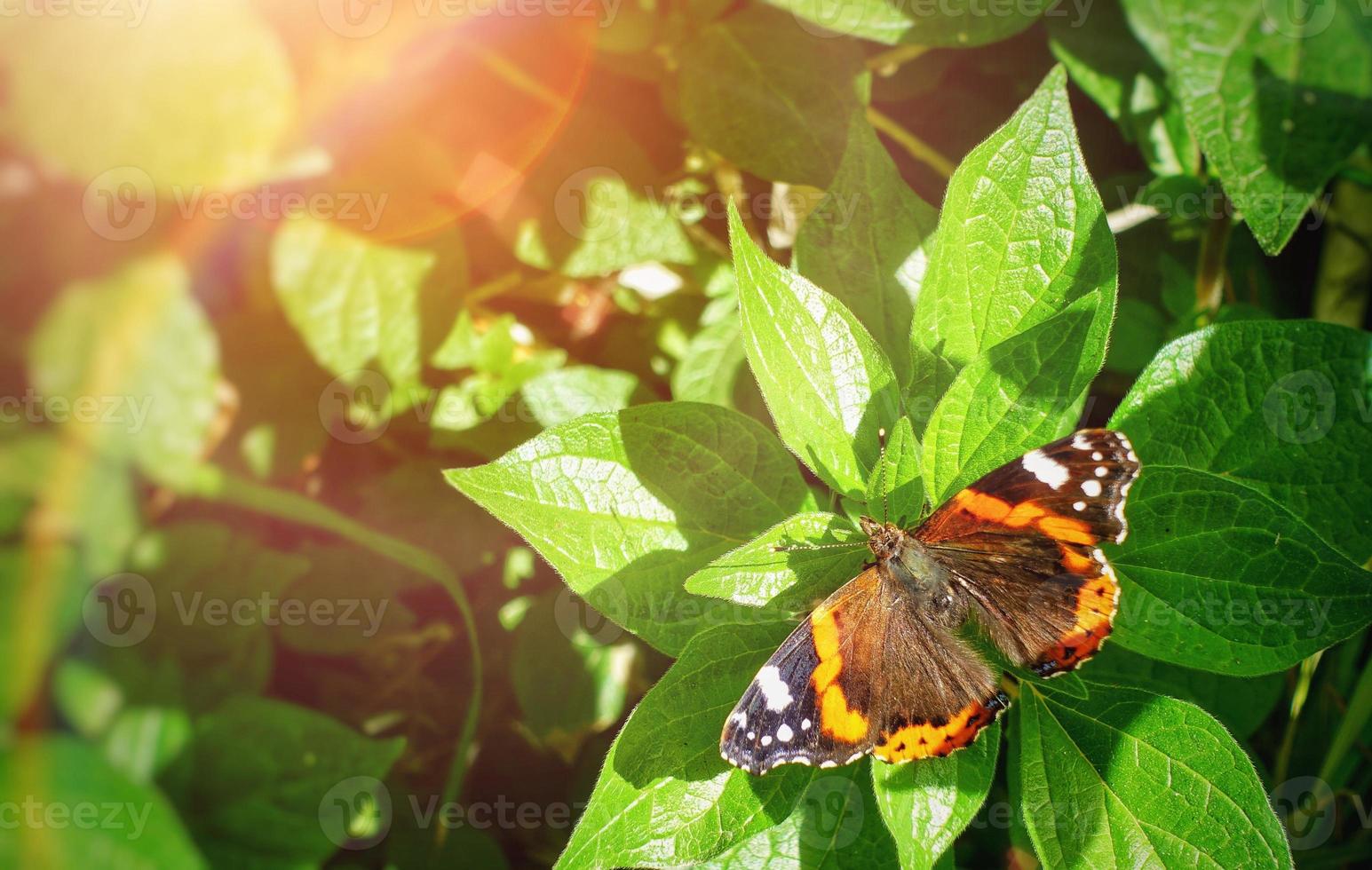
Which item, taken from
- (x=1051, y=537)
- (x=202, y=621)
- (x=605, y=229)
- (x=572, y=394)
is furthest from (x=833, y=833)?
(x=202, y=621)

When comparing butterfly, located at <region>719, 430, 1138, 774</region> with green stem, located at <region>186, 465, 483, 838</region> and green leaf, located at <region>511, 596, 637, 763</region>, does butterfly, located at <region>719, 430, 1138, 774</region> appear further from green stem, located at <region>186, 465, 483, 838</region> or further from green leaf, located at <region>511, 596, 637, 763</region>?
green stem, located at <region>186, 465, 483, 838</region>

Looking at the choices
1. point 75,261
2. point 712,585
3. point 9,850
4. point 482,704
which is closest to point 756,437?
point 712,585

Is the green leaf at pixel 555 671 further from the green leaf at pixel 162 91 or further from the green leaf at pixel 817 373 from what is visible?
the green leaf at pixel 162 91

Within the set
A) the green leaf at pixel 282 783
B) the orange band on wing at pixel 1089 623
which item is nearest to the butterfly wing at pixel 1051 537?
the orange band on wing at pixel 1089 623

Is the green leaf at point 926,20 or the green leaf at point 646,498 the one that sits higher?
the green leaf at point 926,20

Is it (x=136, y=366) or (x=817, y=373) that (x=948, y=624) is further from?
(x=136, y=366)
